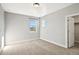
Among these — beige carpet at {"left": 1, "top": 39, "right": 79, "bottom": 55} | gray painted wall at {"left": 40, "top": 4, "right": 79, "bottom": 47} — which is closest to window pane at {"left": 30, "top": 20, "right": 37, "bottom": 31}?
gray painted wall at {"left": 40, "top": 4, "right": 79, "bottom": 47}

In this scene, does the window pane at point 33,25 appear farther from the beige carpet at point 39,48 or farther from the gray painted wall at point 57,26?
the beige carpet at point 39,48

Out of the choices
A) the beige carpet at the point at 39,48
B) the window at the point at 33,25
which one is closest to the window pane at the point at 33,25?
the window at the point at 33,25

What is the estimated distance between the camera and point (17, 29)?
158 cm

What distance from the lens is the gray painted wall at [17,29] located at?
4.96ft

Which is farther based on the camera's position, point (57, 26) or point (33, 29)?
point (57, 26)

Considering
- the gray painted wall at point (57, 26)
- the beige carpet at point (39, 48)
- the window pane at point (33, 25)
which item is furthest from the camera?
the gray painted wall at point (57, 26)

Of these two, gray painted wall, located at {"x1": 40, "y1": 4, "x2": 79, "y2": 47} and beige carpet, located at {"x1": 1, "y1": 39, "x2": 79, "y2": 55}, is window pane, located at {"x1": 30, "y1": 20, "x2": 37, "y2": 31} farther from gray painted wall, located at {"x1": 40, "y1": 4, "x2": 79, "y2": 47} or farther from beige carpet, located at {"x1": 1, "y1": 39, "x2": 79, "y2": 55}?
beige carpet, located at {"x1": 1, "y1": 39, "x2": 79, "y2": 55}

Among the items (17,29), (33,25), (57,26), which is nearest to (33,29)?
(33,25)

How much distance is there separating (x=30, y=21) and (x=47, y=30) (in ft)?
1.89

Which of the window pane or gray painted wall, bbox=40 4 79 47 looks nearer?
the window pane

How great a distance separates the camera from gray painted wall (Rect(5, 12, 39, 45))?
1513mm

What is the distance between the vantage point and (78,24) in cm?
171

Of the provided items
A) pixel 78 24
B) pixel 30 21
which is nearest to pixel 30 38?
pixel 30 21

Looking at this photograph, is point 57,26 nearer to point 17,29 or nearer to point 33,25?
point 33,25
